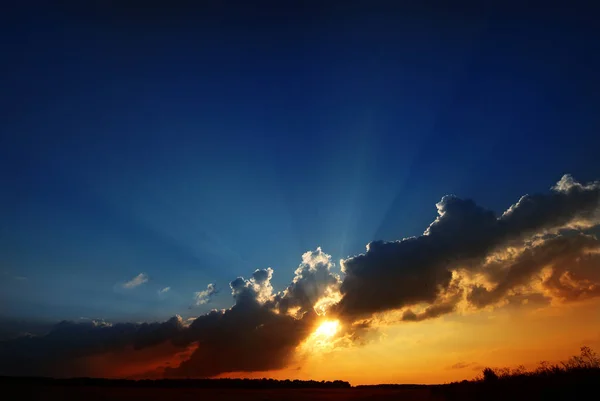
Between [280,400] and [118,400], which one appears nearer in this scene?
[118,400]

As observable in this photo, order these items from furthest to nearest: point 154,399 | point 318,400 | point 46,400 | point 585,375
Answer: point 318,400 < point 154,399 < point 46,400 < point 585,375

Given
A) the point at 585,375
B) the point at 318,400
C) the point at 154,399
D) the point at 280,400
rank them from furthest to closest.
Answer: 1. the point at 318,400
2. the point at 280,400
3. the point at 154,399
4. the point at 585,375

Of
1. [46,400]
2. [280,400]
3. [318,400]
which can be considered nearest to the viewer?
[46,400]

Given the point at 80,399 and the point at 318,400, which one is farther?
the point at 318,400

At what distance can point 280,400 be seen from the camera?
1211 inches

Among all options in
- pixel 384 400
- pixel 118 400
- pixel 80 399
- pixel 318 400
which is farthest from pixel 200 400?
pixel 384 400

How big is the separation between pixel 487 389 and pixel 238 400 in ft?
66.8

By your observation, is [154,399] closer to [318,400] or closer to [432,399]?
[318,400]

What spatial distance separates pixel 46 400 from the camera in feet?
86.0

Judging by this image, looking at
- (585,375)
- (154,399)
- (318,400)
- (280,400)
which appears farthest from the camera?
(318,400)

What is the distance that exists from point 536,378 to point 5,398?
3911 cm

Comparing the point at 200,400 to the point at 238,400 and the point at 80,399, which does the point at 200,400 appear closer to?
the point at 238,400

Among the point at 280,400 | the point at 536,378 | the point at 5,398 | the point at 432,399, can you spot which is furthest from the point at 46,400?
the point at 536,378

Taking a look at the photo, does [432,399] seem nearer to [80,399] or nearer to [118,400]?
[118,400]
